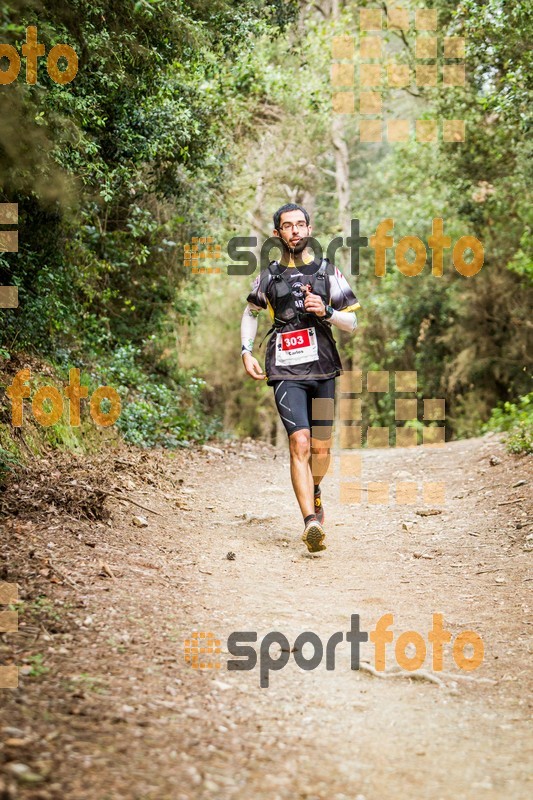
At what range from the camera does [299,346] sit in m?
6.26

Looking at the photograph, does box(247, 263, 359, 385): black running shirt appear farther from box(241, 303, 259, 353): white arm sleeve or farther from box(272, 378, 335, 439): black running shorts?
box(241, 303, 259, 353): white arm sleeve

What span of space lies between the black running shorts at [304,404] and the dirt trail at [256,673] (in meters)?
1.04

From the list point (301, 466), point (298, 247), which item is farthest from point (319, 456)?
point (298, 247)

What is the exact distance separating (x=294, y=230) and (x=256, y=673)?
357 cm

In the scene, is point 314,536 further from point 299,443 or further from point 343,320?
point 343,320

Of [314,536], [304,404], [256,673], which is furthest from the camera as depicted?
[304,404]

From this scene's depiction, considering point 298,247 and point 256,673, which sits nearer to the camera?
point 256,673

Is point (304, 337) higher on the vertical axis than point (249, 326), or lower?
lower

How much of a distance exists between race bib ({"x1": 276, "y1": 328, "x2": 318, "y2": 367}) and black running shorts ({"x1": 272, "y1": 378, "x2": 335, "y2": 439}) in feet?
0.60

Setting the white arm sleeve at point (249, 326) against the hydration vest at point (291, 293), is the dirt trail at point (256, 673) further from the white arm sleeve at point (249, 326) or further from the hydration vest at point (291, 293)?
the hydration vest at point (291, 293)

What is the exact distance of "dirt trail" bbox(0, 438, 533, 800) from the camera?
266 cm

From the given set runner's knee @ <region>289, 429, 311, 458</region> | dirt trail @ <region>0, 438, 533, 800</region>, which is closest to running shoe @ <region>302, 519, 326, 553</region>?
dirt trail @ <region>0, 438, 533, 800</region>

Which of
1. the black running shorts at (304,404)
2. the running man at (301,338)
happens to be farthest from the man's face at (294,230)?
the black running shorts at (304,404)

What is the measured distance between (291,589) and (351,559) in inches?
45.1
